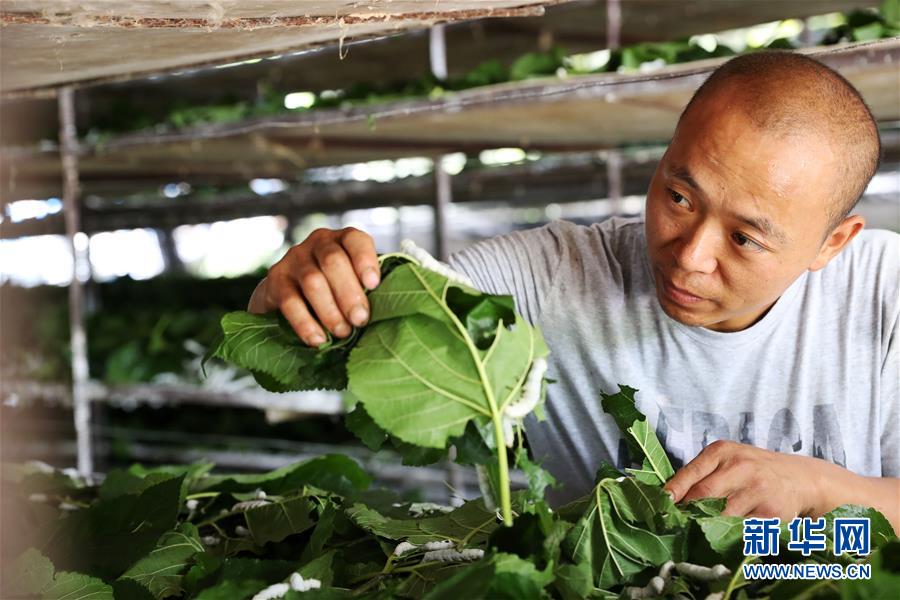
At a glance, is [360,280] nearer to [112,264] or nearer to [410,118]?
[410,118]

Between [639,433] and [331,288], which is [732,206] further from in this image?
[331,288]

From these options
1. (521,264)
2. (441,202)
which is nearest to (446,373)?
(521,264)

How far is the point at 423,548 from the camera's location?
93 centimetres

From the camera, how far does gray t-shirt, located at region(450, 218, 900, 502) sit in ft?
4.32

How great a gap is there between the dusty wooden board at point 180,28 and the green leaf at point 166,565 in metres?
0.54

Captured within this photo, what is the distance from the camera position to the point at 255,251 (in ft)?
25.3

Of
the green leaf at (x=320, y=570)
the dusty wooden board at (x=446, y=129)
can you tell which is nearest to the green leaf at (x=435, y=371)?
the green leaf at (x=320, y=570)

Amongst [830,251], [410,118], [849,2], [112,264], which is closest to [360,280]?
[830,251]

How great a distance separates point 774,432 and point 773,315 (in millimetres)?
169

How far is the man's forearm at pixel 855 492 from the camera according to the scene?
1.09 meters

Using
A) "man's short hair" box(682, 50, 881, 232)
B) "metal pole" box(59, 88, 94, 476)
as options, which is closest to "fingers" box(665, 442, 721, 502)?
"man's short hair" box(682, 50, 881, 232)

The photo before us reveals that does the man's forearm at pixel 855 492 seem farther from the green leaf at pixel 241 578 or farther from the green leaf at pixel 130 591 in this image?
the green leaf at pixel 130 591

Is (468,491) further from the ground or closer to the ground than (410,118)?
closer to the ground

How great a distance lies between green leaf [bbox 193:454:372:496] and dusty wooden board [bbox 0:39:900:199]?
728 millimetres
